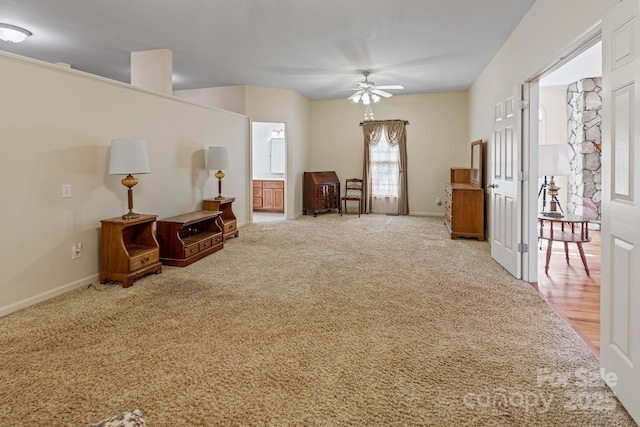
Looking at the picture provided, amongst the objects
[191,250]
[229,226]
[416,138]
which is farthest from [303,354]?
[416,138]

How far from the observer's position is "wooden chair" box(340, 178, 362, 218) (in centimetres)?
827

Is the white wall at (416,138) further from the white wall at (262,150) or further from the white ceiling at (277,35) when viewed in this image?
the white ceiling at (277,35)

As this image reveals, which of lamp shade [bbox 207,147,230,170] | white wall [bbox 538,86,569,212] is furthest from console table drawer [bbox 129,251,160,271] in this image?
white wall [bbox 538,86,569,212]

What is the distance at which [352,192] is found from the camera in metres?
8.76

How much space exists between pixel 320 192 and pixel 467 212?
352 centimetres

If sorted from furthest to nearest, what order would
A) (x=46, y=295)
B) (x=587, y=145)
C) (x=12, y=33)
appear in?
(x=587, y=145) → (x=12, y=33) → (x=46, y=295)

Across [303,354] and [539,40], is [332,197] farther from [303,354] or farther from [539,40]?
[303,354]

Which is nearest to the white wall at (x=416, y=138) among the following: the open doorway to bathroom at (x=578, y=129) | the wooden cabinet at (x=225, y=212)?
the open doorway to bathroom at (x=578, y=129)

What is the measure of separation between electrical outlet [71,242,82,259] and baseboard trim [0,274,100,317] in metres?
0.24

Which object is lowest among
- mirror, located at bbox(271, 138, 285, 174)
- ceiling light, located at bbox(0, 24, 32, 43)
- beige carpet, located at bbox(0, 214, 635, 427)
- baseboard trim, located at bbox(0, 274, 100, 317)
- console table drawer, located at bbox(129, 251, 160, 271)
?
beige carpet, located at bbox(0, 214, 635, 427)

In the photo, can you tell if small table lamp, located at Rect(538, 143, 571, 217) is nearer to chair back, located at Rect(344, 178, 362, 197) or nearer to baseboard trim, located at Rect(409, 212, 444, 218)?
baseboard trim, located at Rect(409, 212, 444, 218)

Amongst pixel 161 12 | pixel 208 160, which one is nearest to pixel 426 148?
pixel 208 160

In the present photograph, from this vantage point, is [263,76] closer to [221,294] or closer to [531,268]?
[221,294]

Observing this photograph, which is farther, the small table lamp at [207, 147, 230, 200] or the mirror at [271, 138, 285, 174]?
the mirror at [271, 138, 285, 174]
